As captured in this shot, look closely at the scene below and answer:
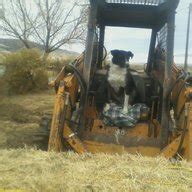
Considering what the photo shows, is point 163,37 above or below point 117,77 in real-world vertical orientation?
above

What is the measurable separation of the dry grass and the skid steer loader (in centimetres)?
188

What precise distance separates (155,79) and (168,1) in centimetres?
139

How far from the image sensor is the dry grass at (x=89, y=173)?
4.34m

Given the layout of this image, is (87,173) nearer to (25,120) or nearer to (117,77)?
(117,77)

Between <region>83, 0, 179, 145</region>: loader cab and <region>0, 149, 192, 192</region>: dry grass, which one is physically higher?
<region>83, 0, 179, 145</region>: loader cab

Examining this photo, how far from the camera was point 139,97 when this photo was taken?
8469 millimetres

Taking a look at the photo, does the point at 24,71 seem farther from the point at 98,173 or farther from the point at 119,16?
the point at 98,173

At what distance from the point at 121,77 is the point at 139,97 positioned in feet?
1.62

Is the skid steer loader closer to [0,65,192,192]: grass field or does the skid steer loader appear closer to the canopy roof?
the canopy roof

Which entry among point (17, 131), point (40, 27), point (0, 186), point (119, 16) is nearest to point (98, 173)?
point (0, 186)

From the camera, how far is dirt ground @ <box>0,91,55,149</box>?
932 cm

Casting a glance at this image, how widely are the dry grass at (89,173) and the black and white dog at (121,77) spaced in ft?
9.70

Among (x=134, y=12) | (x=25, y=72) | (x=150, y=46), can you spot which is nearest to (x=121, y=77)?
(x=134, y=12)

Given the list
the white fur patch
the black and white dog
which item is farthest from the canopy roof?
the white fur patch
